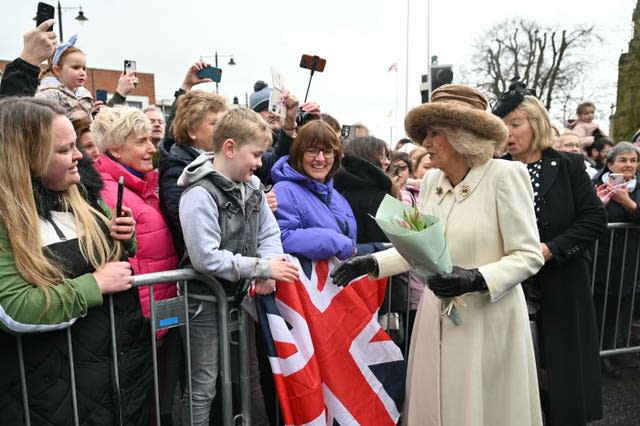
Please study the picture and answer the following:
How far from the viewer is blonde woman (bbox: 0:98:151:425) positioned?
5.90 feet

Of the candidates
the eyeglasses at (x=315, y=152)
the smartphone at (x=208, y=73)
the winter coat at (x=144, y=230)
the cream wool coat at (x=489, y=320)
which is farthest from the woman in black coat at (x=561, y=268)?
the smartphone at (x=208, y=73)

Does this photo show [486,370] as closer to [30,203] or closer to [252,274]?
[252,274]

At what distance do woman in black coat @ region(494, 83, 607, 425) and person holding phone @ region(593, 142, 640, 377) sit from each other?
116 centimetres

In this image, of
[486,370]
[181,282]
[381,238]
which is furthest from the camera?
[381,238]

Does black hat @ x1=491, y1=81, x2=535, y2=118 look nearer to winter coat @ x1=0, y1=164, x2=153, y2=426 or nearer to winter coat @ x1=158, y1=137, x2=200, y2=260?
winter coat @ x1=158, y1=137, x2=200, y2=260

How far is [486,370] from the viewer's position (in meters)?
2.37

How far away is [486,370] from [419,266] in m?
0.68

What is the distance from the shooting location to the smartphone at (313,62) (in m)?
4.17

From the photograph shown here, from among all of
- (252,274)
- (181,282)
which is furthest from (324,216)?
(181,282)

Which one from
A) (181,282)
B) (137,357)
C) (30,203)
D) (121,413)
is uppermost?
(30,203)

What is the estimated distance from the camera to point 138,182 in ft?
9.26

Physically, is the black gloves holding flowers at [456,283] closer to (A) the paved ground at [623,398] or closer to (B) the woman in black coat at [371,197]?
(B) the woman in black coat at [371,197]

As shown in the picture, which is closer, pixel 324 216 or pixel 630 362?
pixel 324 216

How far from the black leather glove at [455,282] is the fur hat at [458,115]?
0.68m
